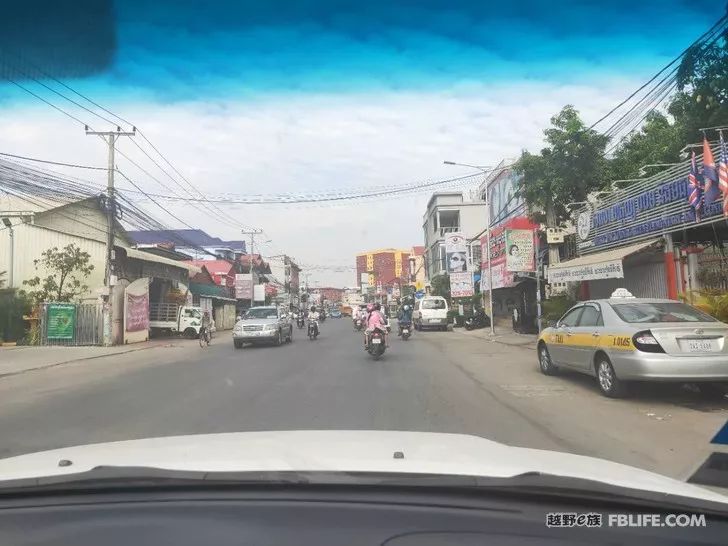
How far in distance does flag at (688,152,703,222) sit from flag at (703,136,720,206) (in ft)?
0.74

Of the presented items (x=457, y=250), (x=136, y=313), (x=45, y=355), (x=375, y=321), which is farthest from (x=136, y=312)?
(x=457, y=250)

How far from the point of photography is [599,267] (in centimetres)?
1606

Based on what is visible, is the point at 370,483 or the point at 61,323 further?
the point at 61,323

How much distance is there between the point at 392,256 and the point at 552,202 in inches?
3790

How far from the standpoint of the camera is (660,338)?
8.52 meters

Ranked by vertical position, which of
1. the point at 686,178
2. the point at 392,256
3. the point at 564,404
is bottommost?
the point at 564,404

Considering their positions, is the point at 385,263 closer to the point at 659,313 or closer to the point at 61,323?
the point at 61,323

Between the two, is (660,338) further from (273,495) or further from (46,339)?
(46,339)

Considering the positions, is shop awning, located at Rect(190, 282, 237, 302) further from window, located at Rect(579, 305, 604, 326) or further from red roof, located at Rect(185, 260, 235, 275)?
window, located at Rect(579, 305, 604, 326)

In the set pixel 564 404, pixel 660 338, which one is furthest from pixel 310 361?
pixel 660 338

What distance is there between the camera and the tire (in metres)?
12.2

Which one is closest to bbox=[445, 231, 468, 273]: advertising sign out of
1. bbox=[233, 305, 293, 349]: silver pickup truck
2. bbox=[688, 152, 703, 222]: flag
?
bbox=[233, 305, 293, 349]: silver pickup truck

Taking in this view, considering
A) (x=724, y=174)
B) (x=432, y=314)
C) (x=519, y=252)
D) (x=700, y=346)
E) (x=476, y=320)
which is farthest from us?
(x=432, y=314)

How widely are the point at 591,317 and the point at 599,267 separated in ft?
20.6
